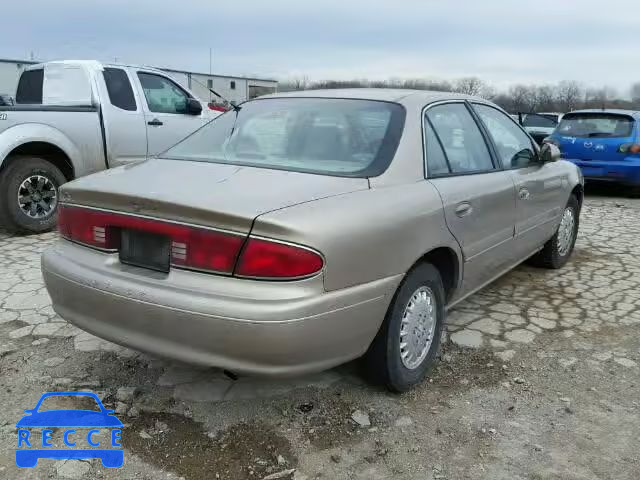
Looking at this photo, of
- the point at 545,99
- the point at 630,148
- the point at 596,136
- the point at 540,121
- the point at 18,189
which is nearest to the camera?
the point at 18,189

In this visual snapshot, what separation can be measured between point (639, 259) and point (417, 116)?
12.1ft

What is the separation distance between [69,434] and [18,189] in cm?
438

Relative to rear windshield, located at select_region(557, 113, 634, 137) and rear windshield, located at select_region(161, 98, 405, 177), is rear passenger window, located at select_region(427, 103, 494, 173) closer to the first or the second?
rear windshield, located at select_region(161, 98, 405, 177)

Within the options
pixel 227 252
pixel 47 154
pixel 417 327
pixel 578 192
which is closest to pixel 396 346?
pixel 417 327

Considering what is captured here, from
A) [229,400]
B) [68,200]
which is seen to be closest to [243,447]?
[229,400]

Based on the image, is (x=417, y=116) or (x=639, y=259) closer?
(x=417, y=116)

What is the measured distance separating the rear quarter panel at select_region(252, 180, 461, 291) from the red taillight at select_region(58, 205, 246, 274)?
0.15m

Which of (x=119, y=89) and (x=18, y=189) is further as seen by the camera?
(x=119, y=89)

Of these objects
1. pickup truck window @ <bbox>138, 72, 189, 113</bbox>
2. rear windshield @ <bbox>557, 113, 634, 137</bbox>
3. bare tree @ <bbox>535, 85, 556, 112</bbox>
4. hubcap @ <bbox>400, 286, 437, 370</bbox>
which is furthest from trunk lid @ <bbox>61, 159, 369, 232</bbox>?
bare tree @ <bbox>535, 85, 556, 112</bbox>

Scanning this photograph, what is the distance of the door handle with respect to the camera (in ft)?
10.9

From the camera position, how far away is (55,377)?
3.29m

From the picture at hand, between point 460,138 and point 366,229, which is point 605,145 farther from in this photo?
point 366,229

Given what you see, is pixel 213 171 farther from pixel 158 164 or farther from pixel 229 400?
pixel 229 400

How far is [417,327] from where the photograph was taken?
124 inches
